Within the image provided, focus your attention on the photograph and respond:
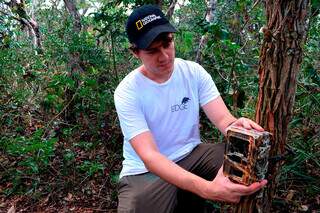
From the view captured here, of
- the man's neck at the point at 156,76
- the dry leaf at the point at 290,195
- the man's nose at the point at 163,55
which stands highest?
the man's nose at the point at 163,55

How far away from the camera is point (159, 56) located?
2113mm

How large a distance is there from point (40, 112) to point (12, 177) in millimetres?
1141

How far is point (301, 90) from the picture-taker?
2.94 m

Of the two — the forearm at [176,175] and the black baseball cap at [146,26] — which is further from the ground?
the black baseball cap at [146,26]

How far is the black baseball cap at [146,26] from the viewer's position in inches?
80.8

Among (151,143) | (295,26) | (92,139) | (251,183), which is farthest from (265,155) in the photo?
(92,139)

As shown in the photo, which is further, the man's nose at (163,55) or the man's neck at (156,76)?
the man's neck at (156,76)

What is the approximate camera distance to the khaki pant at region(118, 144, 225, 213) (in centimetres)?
209

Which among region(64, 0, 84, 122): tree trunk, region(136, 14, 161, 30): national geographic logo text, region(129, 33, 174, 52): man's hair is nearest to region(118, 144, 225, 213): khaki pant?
region(129, 33, 174, 52): man's hair

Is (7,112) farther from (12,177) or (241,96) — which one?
(241,96)

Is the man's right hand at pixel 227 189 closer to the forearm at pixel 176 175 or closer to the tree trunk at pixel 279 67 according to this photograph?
the forearm at pixel 176 175

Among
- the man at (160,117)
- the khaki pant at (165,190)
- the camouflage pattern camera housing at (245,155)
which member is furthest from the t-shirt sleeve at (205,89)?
the camouflage pattern camera housing at (245,155)

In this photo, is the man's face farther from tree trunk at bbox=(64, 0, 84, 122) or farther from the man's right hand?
tree trunk at bbox=(64, 0, 84, 122)

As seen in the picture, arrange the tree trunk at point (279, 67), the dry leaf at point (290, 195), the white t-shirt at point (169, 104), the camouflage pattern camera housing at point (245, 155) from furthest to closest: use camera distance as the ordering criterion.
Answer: the dry leaf at point (290, 195) → the white t-shirt at point (169, 104) → the tree trunk at point (279, 67) → the camouflage pattern camera housing at point (245, 155)
